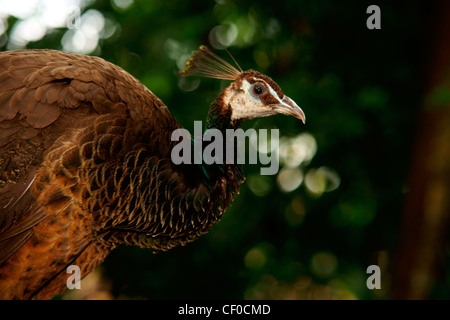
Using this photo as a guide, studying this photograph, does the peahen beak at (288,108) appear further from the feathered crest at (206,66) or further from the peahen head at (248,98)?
the feathered crest at (206,66)

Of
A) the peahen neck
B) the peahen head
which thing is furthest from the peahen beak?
the peahen neck

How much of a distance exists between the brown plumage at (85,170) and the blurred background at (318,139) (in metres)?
1.12

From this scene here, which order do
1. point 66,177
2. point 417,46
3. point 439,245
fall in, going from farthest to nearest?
point 417,46 → point 439,245 → point 66,177

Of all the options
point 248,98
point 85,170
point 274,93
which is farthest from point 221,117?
point 85,170

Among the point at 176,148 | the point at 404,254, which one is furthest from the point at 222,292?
the point at 176,148

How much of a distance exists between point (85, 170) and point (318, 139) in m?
2.07

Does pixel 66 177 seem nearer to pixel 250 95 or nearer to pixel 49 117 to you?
pixel 49 117

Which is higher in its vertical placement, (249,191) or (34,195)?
(249,191)

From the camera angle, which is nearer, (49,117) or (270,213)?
(49,117)

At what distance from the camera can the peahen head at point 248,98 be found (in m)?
1.83

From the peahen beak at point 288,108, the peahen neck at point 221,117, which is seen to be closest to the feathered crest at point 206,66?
the peahen neck at point 221,117

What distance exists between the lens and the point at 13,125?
1593 mm

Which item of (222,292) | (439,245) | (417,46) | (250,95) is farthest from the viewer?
(222,292)

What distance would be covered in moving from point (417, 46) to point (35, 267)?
3049mm
